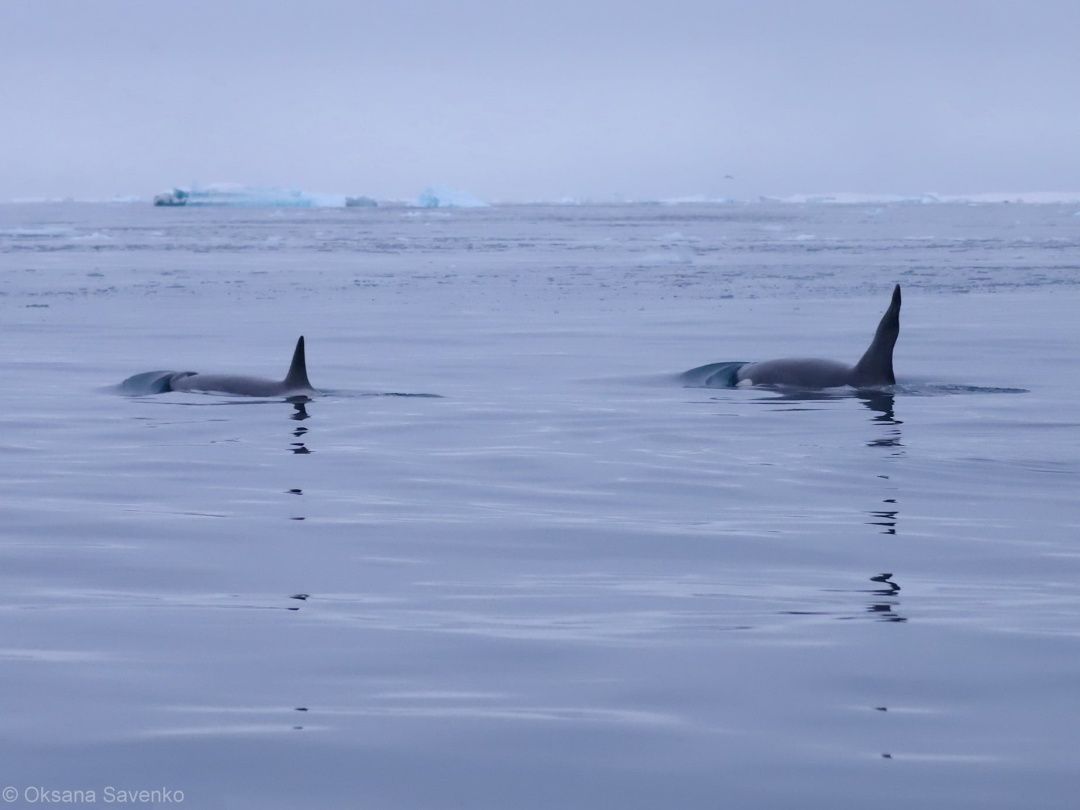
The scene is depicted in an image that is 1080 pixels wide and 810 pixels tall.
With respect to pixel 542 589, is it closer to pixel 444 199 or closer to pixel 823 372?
pixel 823 372

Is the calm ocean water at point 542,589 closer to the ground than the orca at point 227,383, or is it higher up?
higher up

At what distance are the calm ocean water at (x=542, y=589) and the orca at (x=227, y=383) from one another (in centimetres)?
35

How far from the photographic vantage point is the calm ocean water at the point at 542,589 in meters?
4.55

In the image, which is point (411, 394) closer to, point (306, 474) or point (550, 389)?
point (550, 389)

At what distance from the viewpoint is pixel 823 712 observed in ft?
16.5

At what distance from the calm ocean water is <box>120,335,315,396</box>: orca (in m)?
0.35

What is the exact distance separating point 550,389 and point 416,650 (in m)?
10.3

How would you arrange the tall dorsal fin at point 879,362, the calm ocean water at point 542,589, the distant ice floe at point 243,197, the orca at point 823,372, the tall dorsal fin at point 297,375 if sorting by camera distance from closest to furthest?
the calm ocean water at point 542,589 → the tall dorsal fin at point 297,375 → the tall dorsal fin at point 879,362 → the orca at point 823,372 → the distant ice floe at point 243,197

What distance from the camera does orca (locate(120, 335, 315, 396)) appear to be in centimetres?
1520

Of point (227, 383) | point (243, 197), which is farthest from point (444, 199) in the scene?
point (227, 383)

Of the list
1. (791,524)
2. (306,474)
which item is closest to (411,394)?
(306,474)

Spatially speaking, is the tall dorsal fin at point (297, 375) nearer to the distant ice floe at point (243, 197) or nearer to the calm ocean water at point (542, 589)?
the calm ocean water at point (542, 589)

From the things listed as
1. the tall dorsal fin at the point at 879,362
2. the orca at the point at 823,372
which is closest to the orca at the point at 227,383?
the orca at the point at 823,372

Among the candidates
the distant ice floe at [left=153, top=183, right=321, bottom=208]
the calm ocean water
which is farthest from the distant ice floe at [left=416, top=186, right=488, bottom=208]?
the calm ocean water
